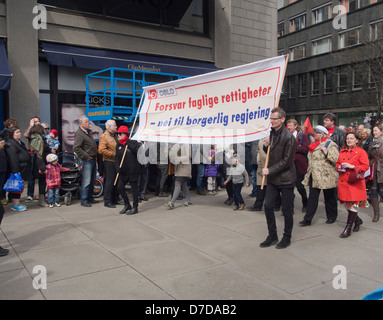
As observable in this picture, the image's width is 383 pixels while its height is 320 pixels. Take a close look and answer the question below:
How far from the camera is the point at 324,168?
6.25 meters

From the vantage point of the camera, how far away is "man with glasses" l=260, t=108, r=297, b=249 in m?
5.10

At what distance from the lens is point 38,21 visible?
459 inches

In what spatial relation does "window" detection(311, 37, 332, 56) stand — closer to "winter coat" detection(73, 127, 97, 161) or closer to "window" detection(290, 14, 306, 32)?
"window" detection(290, 14, 306, 32)

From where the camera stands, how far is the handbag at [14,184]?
286 inches

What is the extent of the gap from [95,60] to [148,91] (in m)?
5.31

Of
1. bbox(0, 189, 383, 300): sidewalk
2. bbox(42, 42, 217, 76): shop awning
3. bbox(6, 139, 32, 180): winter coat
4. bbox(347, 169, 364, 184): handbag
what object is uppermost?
bbox(42, 42, 217, 76): shop awning

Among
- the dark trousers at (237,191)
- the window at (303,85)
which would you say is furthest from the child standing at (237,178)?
the window at (303,85)

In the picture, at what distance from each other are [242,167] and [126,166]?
2.39 metres

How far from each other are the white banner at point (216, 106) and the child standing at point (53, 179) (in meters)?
1.91

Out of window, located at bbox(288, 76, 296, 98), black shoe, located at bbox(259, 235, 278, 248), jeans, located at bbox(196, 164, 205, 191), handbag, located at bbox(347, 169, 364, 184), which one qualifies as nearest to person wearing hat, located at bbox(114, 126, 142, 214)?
jeans, located at bbox(196, 164, 205, 191)

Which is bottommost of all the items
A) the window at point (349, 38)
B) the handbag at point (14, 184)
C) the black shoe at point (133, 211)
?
the black shoe at point (133, 211)

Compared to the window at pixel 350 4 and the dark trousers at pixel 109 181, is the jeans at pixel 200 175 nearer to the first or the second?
the dark trousers at pixel 109 181

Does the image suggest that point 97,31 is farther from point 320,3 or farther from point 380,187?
point 320,3

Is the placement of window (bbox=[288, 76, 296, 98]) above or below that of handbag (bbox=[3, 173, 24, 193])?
above
